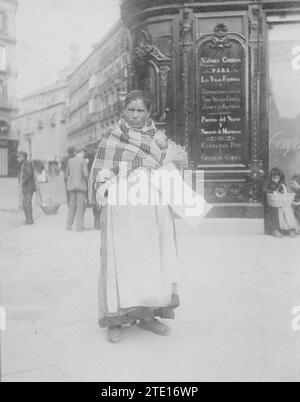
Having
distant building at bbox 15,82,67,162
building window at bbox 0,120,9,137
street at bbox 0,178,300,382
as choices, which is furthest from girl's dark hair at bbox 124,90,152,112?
distant building at bbox 15,82,67,162

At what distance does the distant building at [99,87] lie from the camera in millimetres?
15344

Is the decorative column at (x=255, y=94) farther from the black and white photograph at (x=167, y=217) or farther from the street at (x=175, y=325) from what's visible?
the street at (x=175, y=325)

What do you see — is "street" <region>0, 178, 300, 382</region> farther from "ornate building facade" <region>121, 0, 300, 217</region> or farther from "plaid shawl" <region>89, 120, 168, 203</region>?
"ornate building facade" <region>121, 0, 300, 217</region>

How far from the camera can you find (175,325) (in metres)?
3.95

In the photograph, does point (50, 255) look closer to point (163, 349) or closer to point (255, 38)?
point (163, 349)

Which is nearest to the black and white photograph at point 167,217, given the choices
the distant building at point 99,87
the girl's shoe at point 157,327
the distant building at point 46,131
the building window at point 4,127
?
the girl's shoe at point 157,327

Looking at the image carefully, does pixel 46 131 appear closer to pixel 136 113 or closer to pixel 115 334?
pixel 136 113

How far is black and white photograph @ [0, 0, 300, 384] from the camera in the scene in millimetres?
3373

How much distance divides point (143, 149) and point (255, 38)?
5.66 metres

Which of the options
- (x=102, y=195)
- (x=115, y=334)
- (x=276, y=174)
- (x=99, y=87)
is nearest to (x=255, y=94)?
(x=276, y=174)

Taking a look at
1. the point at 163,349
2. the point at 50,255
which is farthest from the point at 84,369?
the point at 50,255

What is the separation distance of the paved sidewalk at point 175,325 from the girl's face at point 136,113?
4.87ft

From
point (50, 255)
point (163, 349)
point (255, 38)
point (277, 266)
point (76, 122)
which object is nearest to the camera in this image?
point (163, 349)

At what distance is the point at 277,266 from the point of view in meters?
5.96
